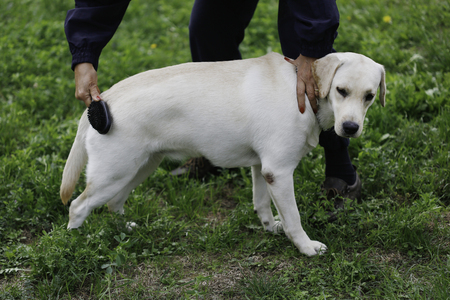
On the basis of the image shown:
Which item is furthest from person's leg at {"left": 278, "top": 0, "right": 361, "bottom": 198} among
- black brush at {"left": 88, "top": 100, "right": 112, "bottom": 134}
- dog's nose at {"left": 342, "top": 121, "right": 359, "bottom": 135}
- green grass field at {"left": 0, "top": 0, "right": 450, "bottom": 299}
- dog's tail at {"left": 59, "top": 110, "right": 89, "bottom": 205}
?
dog's tail at {"left": 59, "top": 110, "right": 89, "bottom": 205}

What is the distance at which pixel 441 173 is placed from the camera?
308 cm

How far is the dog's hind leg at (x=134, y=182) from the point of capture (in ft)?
9.45

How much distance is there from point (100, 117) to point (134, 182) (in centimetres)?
65

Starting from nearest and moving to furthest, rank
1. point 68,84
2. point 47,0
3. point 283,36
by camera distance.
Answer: point 283,36, point 68,84, point 47,0

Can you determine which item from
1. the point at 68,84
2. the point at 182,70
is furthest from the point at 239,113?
the point at 68,84

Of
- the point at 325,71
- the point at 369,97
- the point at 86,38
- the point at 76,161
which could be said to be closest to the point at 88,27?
the point at 86,38

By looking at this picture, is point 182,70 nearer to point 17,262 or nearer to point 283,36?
point 283,36

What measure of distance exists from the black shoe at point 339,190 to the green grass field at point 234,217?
0.25 ft

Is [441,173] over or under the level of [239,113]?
under

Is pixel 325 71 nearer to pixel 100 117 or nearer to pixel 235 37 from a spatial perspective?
pixel 235 37

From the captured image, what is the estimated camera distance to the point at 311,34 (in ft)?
8.01

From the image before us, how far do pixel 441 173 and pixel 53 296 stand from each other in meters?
2.64

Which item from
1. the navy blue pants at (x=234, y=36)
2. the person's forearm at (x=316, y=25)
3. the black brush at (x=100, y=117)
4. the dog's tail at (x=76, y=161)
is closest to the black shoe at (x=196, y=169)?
the navy blue pants at (x=234, y=36)

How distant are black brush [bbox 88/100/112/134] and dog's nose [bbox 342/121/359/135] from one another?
4.24 ft
